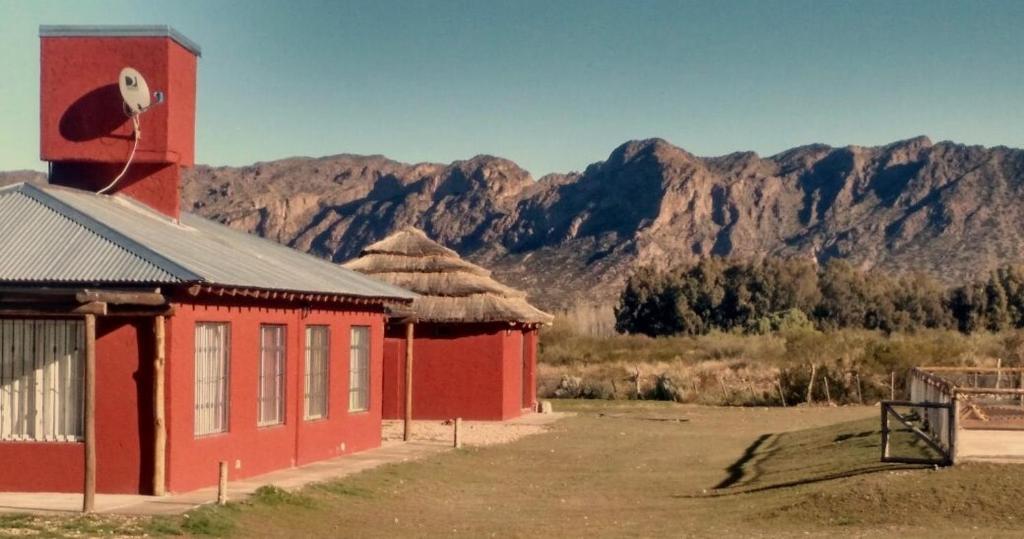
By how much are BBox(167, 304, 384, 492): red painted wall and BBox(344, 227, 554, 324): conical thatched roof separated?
817cm

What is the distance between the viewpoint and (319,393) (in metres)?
24.0

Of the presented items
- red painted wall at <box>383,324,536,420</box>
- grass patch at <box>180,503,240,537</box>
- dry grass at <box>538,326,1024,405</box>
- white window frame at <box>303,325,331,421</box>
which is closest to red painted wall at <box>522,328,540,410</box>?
red painted wall at <box>383,324,536,420</box>

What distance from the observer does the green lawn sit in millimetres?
17984

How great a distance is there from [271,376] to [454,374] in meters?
14.2

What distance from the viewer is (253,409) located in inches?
827

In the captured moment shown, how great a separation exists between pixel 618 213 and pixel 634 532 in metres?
118

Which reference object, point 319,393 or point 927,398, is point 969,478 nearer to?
point 927,398

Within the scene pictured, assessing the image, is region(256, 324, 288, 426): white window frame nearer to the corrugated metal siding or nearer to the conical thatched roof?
the corrugated metal siding

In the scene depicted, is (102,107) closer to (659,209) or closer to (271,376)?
(271,376)

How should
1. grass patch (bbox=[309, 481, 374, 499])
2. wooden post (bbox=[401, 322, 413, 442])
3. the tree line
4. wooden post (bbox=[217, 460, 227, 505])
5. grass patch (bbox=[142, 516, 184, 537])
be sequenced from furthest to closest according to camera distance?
the tree line → wooden post (bbox=[401, 322, 413, 442]) → grass patch (bbox=[309, 481, 374, 499]) → wooden post (bbox=[217, 460, 227, 505]) → grass patch (bbox=[142, 516, 184, 537])

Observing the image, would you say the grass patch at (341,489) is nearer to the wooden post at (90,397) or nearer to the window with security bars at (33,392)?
the window with security bars at (33,392)

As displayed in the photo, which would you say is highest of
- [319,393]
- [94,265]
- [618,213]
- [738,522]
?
[618,213]

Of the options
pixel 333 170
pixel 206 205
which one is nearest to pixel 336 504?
pixel 206 205

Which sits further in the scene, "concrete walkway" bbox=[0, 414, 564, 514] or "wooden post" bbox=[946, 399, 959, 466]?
"wooden post" bbox=[946, 399, 959, 466]
